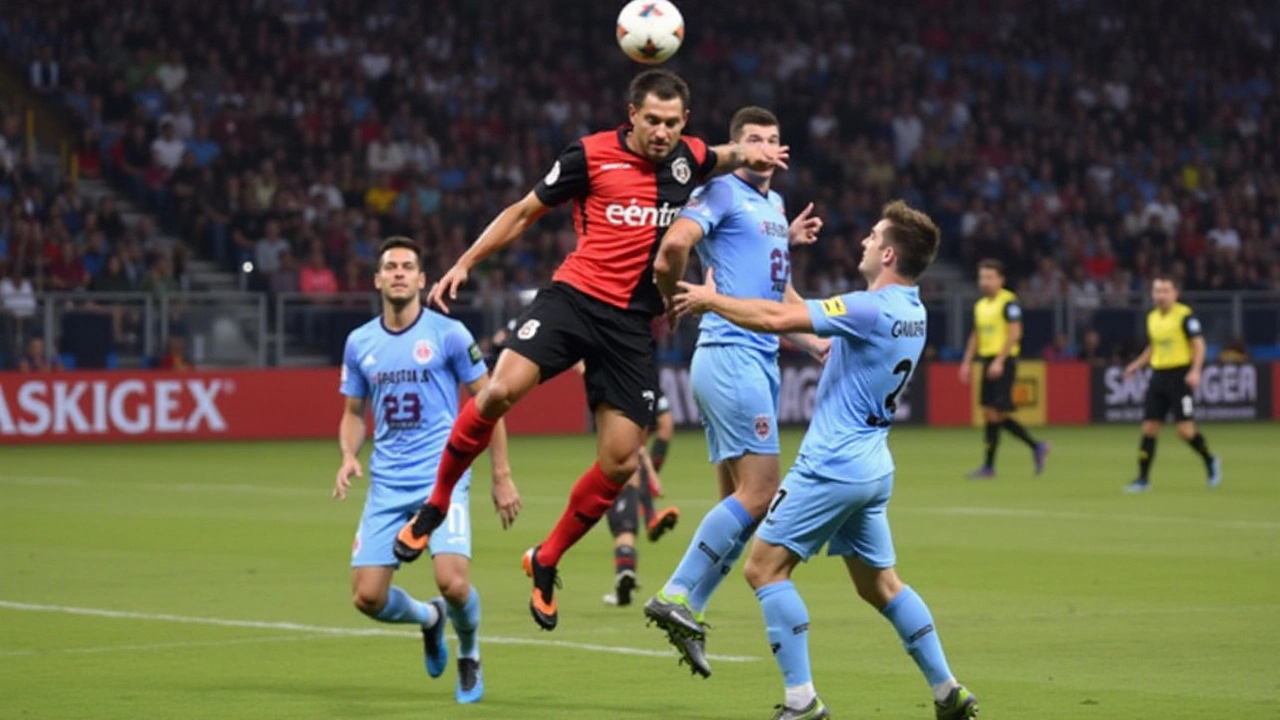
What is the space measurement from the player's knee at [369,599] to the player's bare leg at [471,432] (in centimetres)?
46

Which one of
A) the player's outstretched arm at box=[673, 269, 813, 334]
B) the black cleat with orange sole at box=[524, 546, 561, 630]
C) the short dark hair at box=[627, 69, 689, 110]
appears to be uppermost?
the short dark hair at box=[627, 69, 689, 110]

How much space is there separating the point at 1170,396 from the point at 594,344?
14992 mm

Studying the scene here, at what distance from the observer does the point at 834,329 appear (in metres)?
8.59

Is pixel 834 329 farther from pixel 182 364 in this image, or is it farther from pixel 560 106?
pixel 560 106

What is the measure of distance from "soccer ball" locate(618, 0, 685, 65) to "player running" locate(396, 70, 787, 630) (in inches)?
8.7

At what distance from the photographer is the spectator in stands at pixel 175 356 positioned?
98.9 feet

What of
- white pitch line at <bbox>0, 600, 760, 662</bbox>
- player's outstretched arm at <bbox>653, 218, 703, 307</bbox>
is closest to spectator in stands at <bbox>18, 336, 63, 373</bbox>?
white pitch line at <bbox>0, 600, 760, 662</bbox>

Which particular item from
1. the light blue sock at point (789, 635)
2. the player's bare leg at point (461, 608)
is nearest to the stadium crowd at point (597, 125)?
the player's bare leg at point (461, 608)

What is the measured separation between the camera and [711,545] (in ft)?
32.2

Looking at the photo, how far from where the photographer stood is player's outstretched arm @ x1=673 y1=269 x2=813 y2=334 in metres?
8.39

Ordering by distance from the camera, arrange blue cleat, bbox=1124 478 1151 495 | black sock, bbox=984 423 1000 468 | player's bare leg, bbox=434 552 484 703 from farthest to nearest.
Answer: black sock, bbox=984 423 1000 468 → blue cleat, bbox=1124 478 1151 495 → player's bare leg, bbox=434 552 484 703

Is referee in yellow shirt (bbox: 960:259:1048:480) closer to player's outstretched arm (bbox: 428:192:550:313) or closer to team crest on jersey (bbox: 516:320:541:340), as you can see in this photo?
team crest on jersey (bbox: 516:320:541:340)

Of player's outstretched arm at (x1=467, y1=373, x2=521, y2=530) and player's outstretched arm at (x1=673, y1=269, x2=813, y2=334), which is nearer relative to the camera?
player's outstretched arm at (x1=673, y1=269, x2=813, y2=334)

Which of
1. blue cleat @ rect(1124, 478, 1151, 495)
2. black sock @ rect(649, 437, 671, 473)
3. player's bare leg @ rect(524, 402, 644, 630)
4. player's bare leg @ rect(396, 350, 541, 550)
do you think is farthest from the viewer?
blue cleat @ rect(1124, 478, 1151, 495)
